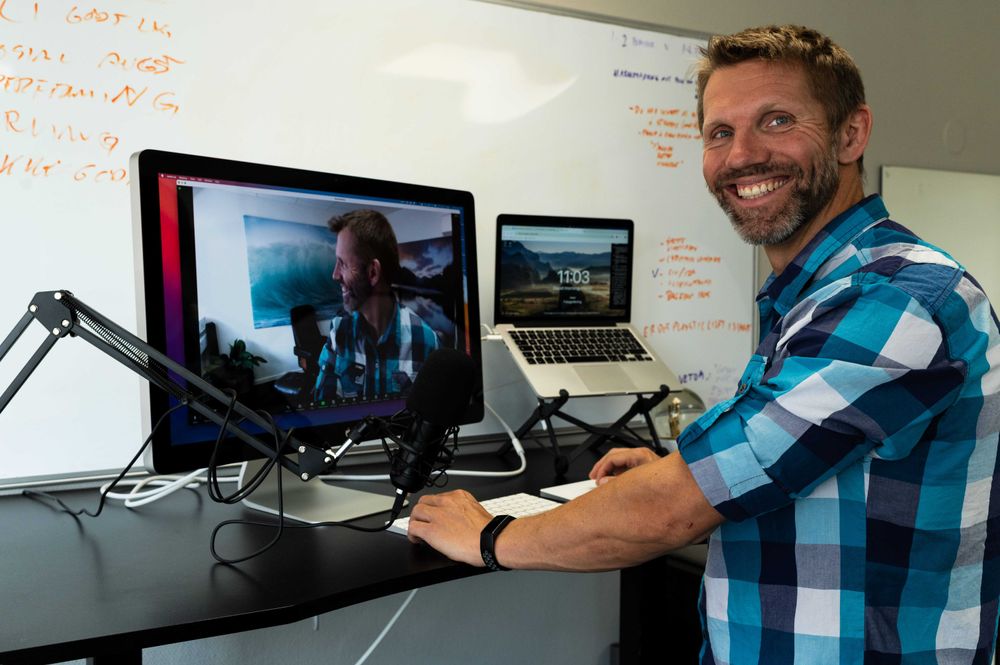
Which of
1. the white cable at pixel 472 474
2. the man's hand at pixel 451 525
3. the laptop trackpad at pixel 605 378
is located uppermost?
the laptop trackpad at pixel 605 378

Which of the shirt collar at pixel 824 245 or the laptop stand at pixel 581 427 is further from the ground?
the shirt collar at pixel 824 245

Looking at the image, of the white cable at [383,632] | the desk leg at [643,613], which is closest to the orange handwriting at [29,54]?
the white cable at [383,632]

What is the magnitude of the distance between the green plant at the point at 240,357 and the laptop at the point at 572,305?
665 mm

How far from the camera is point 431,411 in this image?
1048 mm

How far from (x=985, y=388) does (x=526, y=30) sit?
1.34m

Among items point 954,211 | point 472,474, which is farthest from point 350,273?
point 954,211

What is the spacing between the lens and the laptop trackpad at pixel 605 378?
5.79ft

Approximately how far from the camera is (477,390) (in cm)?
155

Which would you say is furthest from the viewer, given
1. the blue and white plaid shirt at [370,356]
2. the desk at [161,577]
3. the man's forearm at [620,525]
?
the blue and white plaid shirt at [370,356]

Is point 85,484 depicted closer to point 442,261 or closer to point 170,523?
point 170,523

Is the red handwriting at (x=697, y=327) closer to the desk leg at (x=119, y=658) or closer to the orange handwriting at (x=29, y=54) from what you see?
the orange handwriting at (x=29, y=54)

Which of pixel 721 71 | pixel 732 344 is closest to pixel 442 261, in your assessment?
pixel 721 71

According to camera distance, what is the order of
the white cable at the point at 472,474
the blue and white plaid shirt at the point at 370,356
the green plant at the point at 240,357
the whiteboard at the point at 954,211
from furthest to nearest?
the whiteboard at the point at 954,211
the white cable at the point at 472,474
the blue and white plaid shirt at the point at 370,356
the green plant at the point at 240,357

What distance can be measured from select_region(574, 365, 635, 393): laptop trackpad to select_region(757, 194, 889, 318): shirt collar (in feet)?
2.10
